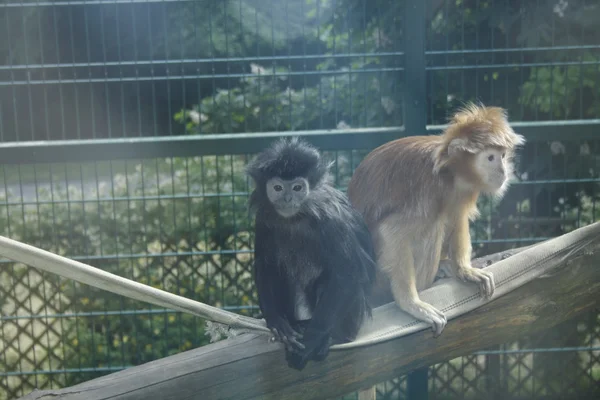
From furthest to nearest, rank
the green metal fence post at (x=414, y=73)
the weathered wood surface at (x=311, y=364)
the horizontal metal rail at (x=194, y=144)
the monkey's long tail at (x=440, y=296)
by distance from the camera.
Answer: the horizontal metal rail at (x=194, y=144), the green metal fence post at (x=414, y=73), the weathered wood surface at (x=311, y=364), the monkey's long tail at (x=440, y=296)

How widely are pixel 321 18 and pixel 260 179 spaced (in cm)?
238

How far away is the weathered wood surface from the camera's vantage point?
288cm

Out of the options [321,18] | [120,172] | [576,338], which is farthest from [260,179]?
[120,172]

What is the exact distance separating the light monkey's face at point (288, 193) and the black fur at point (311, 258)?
25mm

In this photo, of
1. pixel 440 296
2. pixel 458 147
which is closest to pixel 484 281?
pixel 440 296

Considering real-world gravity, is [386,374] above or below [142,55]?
below

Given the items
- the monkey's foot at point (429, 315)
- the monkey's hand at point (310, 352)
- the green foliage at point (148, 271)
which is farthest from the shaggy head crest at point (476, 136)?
the green foliage at point (148, 271)

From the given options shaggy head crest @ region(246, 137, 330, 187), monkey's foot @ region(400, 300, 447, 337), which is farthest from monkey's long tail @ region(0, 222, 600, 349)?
shaggy head crest @ region(246, 137, 330, 187)

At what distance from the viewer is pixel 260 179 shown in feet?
9.98

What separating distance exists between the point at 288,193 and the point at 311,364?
2.26 ft

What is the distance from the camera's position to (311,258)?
10.2 ft

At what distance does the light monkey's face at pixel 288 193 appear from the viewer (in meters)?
2.97

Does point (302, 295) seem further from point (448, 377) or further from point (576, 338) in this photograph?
point (576, 338)

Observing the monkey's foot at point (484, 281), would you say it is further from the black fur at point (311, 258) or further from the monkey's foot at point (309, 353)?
the monkey's foot at point (309, 353)
